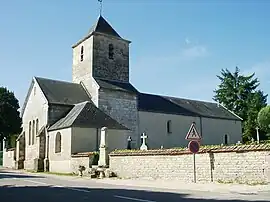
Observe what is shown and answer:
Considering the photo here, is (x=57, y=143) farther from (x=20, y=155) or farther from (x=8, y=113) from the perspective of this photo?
(x=20, y=155)

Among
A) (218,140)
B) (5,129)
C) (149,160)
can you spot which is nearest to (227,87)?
→ (218,140)

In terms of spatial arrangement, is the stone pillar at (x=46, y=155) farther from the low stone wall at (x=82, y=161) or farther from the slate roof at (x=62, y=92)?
the low stone wall at (x=82, y=161)

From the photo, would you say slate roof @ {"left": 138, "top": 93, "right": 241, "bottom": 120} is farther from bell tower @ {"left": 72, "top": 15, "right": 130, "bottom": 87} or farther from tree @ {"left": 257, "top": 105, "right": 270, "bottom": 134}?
bell tower @ {"left": 72, "top": 15, "right": 130, "bottom": 87}

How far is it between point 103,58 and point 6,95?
10949 millimetres

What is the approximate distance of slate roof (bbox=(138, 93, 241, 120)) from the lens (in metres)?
41.1

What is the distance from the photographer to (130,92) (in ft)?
123

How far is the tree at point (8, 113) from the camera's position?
104 feet

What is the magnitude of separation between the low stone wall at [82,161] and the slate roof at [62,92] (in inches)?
292

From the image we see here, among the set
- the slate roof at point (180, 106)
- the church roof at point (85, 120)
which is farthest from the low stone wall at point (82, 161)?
the slate roof at point (180, 106)

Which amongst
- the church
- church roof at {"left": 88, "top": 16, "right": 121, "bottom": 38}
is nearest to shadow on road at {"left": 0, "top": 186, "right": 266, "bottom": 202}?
the church

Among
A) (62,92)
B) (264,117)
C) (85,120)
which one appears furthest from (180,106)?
(85,120)

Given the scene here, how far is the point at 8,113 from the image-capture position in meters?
32.2

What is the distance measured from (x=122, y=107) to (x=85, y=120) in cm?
789

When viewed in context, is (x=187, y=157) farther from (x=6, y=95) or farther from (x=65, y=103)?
(x=6, y=95)
